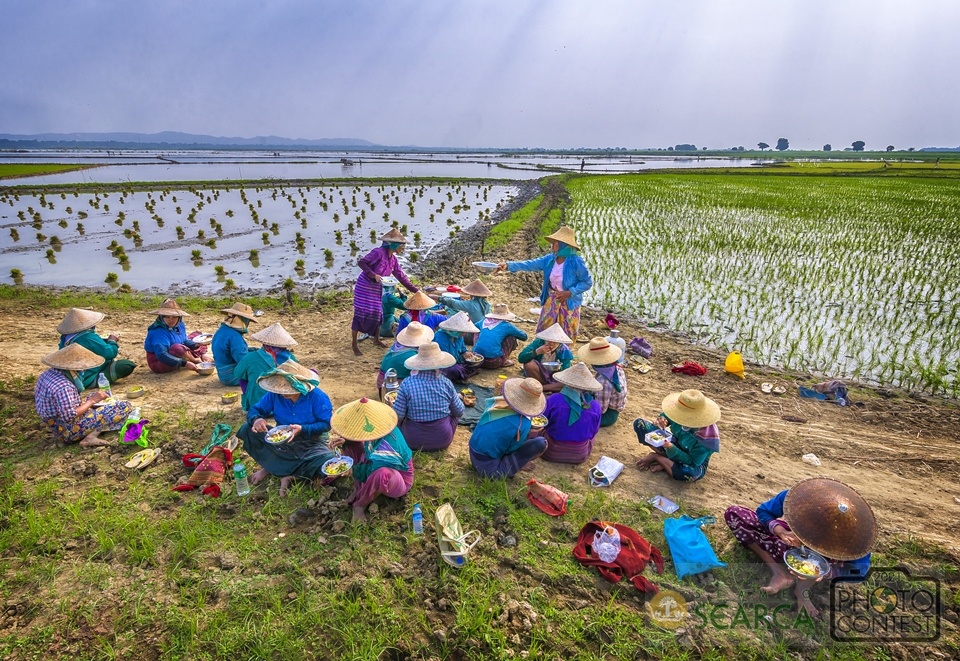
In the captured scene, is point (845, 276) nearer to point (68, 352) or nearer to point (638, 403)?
point (638, 403)

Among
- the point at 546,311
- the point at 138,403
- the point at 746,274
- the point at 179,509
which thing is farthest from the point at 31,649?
the point at 746,274

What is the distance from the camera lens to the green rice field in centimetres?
757

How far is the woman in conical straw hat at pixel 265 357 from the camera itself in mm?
4574

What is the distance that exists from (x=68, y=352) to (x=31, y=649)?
2.92 meters

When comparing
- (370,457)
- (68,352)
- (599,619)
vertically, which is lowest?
(599,619)

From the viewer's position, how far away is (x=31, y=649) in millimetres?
2736

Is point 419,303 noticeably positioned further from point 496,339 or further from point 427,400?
point 427,400

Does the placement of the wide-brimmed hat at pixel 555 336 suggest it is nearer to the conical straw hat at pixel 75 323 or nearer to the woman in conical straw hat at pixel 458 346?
the woman in conical straw hat at pixel 458 346

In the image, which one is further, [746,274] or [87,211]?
[87,211]

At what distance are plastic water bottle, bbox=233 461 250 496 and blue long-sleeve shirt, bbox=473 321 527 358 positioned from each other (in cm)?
346

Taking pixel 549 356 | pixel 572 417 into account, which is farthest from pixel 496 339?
pixel 572 417

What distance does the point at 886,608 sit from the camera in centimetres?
325

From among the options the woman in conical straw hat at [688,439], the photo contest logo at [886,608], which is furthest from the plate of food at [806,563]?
the woman in conical straw hat at [688,439]

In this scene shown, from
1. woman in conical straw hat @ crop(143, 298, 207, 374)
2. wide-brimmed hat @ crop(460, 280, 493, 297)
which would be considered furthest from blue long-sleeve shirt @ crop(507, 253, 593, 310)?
woman in conical straw hat @ crop(143, 298, 207, 374)
